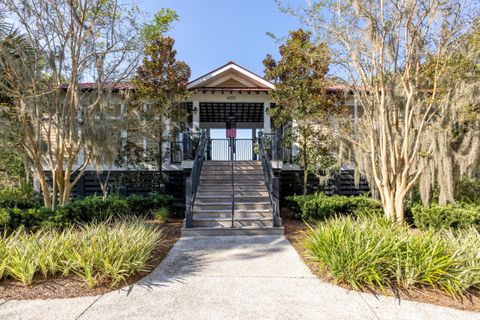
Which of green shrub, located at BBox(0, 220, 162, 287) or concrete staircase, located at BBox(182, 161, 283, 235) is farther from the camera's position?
concrete staircase, located at BBox(182, 161, 283, 235)

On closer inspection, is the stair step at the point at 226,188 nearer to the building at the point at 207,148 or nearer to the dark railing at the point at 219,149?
the building at the point at 207,148

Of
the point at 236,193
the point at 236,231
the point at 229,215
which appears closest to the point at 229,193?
the point at 236,193

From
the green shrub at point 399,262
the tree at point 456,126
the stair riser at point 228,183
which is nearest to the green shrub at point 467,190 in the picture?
the tree at point 456,126

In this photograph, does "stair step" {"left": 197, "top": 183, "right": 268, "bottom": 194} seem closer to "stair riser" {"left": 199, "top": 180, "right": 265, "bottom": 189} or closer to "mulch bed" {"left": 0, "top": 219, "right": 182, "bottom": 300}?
"stair riser" {"left": 199, "top": 180, "right": 265, "bottom": 189}

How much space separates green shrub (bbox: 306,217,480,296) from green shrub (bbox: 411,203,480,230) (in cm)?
247

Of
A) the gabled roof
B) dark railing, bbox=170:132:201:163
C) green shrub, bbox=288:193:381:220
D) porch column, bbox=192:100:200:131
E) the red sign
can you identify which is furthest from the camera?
the red sign

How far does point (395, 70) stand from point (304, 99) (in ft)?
8.35

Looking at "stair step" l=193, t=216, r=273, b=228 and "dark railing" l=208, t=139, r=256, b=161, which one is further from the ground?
"dark railing" l=208, t=139, r=256, b=161

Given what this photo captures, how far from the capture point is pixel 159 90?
323 inches

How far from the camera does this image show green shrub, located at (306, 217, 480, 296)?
3197mm

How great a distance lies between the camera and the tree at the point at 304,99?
7.73m

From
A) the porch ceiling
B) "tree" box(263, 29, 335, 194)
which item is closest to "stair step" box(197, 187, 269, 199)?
"tree" box(263, 29, 335, 194)

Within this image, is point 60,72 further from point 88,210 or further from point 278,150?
point 278,150

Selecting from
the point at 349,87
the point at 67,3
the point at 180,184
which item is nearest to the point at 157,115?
the point at 180,184
